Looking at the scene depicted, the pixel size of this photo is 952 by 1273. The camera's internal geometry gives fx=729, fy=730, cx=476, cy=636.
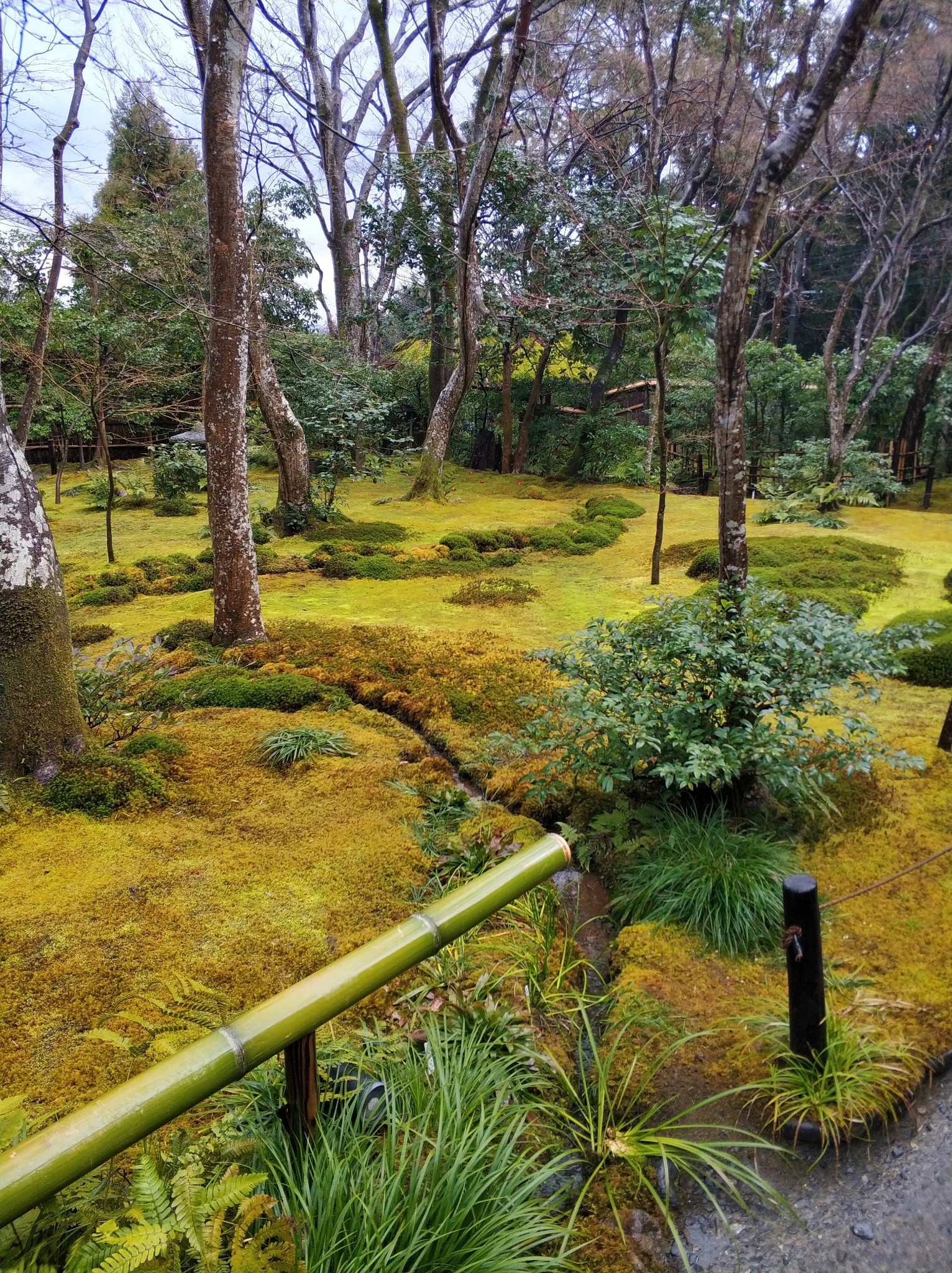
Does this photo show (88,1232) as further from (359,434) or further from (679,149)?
(679,149)

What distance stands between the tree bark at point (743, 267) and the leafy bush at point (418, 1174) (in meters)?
2.63

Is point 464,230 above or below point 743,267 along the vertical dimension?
above

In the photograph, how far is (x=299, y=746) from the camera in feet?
13.5

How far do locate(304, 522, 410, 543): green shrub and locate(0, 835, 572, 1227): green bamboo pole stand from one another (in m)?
8.36

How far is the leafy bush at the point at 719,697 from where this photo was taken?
2.99 metres

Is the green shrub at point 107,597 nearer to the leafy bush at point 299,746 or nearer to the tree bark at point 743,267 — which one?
the leafy bush at point 299,746

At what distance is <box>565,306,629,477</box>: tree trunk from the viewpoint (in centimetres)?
1435

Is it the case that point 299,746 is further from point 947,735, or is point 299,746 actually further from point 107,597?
point 107,597

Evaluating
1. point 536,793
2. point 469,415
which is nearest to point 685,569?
point 536,793

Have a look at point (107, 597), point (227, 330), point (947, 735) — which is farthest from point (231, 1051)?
point (107, 597)

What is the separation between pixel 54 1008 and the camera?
2305 millimetres

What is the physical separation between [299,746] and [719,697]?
7.54ft

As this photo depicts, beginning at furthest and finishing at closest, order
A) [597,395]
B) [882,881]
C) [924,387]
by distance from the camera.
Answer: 1. [597,395]
2. [924,387]
3. [882,881]

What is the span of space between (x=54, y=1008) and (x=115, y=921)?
413 millimetres
